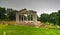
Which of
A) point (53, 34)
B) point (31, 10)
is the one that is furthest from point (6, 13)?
point (53, 34)

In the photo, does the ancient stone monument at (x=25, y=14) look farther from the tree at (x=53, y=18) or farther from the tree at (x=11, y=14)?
the tree at (x=53, y=18)

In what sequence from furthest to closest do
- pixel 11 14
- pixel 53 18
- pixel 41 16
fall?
pixel 41 16
pixel 53 18
pixel 11 14

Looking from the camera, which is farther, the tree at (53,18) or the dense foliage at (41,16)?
the tree at (53,18)

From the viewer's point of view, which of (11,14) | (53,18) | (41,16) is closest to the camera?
(11,14)

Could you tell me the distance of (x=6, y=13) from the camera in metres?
10.1

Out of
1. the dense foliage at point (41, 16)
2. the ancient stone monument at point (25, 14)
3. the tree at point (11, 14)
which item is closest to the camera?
the dense foliage at point (41, 16)

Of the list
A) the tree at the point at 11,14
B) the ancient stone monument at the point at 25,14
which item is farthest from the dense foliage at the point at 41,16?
the ancient stone monument at the point at 25,14

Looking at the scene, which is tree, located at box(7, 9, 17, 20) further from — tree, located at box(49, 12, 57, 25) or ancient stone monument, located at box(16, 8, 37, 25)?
tree, located at box(49, 12, 57, 25)

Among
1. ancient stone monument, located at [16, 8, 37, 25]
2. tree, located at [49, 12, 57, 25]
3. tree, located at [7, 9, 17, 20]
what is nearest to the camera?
tree, located at [7, 9, 17, 20]

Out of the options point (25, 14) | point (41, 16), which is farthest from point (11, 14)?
point (41, 16)

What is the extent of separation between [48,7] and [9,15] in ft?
7.59

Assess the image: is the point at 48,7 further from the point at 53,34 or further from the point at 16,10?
the point at 53,34

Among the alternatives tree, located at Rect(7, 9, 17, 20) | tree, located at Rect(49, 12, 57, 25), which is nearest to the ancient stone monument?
tree, located at Rect(7, 9, 17, 20)

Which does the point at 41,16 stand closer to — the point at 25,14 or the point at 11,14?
the point at 25,14
